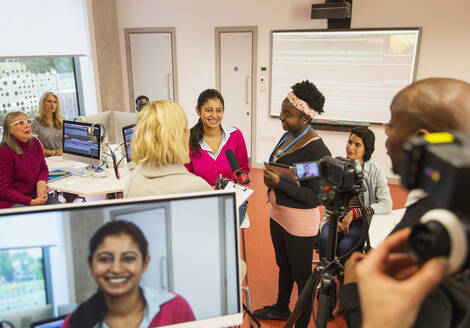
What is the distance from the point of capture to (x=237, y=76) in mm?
5781

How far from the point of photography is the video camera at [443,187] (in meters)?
0.46

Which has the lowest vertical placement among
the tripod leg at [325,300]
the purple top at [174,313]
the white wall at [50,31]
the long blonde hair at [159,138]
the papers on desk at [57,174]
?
the papers on desk at [57,174]

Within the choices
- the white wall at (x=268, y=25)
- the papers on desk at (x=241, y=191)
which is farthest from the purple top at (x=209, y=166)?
the white wall at (x=268, y=25)

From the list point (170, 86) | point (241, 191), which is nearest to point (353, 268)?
point (241, 191)

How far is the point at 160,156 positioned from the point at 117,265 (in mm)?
537

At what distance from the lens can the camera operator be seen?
1.86ft

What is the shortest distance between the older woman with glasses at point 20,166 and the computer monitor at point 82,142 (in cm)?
32

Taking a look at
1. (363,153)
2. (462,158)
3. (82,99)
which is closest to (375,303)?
(462,158)

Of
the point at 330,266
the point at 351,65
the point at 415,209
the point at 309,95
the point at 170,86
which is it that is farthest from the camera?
the point at 170,86

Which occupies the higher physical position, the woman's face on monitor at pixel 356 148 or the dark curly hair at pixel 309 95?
the dark curly hair at pixel 309 95

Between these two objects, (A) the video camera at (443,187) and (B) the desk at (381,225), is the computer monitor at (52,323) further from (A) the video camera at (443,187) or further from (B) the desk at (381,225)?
(B) the desk at (381,225)

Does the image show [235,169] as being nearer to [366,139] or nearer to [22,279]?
[366,139]

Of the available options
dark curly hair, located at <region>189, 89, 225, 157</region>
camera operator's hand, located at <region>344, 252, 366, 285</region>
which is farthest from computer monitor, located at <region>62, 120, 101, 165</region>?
camera operator's hand, located at <region>344, 252, 366, 285</region>

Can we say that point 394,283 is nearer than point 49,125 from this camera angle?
Yes
